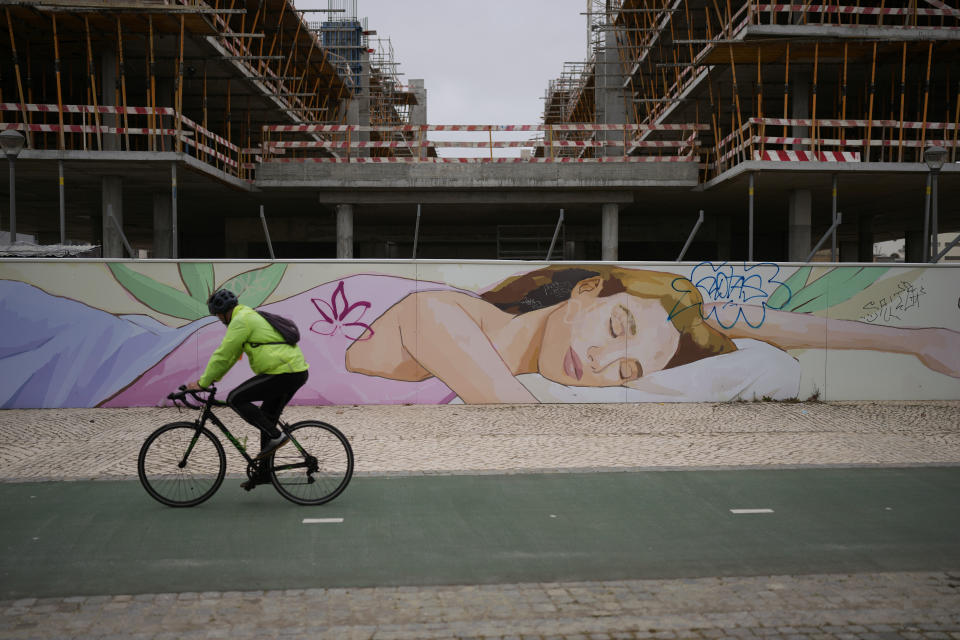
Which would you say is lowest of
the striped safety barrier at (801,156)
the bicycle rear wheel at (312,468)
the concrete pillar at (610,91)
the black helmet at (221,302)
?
the bicycle rear wheel at (312,468)

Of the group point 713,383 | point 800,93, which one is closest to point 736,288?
point 713,383

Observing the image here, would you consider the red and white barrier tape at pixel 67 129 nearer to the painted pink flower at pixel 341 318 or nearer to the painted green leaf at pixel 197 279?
the painted green leaf at pixel 197 279

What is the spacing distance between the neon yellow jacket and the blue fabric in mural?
15.7 feet

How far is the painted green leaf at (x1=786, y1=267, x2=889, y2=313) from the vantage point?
10.5m

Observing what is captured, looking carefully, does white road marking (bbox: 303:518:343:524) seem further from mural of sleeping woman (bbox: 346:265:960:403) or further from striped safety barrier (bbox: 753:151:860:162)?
striped safety barrier (bbox: 753:151:860:162)

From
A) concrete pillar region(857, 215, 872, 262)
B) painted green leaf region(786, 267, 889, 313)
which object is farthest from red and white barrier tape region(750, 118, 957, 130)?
concrete pillar region(857, 215, 872, 262)

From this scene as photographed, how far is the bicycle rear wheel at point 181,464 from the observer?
18.2 ft

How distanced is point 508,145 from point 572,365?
42.0ft

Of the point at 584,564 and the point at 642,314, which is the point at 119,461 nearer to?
the point at 584,564

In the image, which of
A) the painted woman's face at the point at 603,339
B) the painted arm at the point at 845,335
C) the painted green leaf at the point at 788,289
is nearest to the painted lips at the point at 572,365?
the painted woman's face at the point at 603,339

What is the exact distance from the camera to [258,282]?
10.1m

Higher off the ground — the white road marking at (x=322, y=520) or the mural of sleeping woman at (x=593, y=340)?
the mural of sleeping woman at (x=593, y=340)

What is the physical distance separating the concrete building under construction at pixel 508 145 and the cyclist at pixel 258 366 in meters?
7.48

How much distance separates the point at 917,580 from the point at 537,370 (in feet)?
20.4
